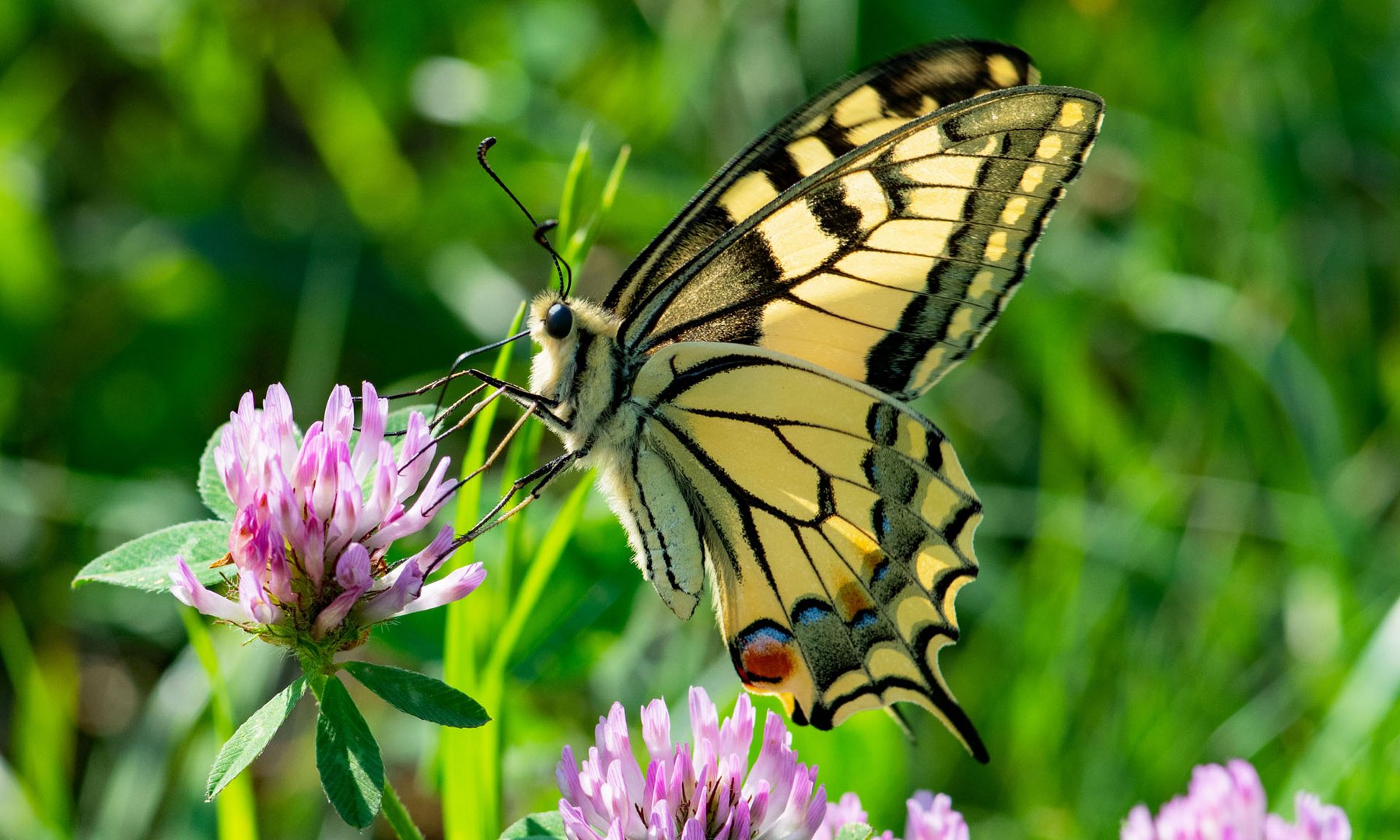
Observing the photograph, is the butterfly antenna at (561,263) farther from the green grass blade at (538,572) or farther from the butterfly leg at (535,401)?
the green grass blade at (538,572)

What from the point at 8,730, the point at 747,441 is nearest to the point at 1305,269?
the point at 747,441

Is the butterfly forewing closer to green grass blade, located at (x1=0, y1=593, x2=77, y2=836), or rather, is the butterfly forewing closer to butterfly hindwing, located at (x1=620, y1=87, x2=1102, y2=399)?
butterfly hindwing, located at (x1=620, y1=87, x2=1102, y2=399)

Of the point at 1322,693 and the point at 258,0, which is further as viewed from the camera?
the point at 258,0

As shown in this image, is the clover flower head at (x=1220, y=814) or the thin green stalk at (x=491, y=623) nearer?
the clover flower head at (x=1220, y=814)

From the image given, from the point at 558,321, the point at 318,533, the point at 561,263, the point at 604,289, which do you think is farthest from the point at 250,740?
the point at 604,289

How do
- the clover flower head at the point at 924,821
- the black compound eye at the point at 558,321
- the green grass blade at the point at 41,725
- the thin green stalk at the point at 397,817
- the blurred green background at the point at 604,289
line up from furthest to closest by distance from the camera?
the blurred green background at the point at 604,289, the green grass blade at the point at 41,725, the black compound eye at the point at 558,321, the clover flower head at the point at 924,821, the thin green stalk at the point at 397,817

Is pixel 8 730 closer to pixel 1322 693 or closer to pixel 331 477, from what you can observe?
pixel 331 477

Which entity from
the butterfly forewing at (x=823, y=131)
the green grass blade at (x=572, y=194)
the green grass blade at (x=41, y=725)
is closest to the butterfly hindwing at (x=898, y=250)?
the butterfly forewing at (x=823, y=131)
